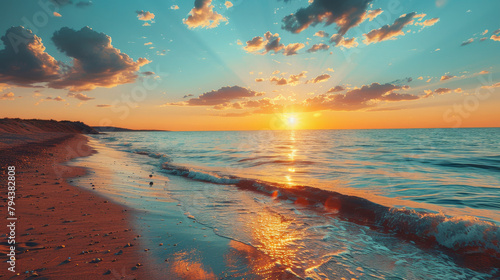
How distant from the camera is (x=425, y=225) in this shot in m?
7.86

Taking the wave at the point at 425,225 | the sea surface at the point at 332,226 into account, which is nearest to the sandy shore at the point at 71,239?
the sea surface at the point at 332,226

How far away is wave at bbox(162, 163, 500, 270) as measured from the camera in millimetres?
6480

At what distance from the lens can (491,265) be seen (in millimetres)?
5844

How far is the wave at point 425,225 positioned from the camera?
6480 mm

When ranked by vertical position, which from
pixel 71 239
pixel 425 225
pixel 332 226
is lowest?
pixel 332 226

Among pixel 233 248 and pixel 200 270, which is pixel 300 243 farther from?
pixel 200 270

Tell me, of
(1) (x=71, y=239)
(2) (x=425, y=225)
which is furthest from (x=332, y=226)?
(1) (x=71, y=239)

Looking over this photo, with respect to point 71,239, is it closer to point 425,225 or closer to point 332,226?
point 332,226

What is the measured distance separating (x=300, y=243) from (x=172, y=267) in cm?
340

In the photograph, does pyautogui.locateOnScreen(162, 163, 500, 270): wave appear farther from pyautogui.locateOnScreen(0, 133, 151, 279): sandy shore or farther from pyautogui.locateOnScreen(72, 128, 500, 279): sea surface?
pyautogui.locateOnScreen(0, 133, 151, 279): sandy shore

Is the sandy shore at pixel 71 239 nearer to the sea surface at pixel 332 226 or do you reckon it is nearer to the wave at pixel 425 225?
the sea surface at pixel 332 226

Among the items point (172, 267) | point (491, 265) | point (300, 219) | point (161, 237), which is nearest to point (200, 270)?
point (172, 267)

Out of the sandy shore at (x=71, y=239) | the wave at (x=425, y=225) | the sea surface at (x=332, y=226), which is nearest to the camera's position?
the sandy shore at (x=71, y=239)

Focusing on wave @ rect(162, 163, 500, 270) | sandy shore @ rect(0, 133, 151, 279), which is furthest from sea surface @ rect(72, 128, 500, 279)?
sandy shore @ rect(0, 133, 151, 279)
